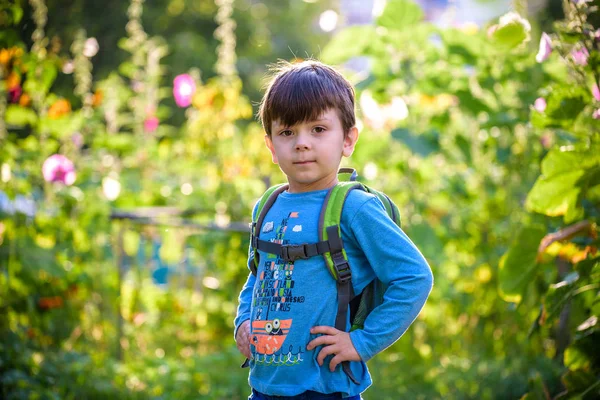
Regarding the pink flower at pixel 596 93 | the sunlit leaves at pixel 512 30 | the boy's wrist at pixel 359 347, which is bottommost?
the boy's wrist at pixel 359 347

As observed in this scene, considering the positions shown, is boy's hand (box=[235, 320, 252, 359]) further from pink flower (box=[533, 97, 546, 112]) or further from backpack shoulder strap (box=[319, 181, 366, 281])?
pink flower (box=[533, 97, 546, 112])

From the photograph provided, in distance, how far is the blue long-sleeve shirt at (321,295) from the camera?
1688 mm

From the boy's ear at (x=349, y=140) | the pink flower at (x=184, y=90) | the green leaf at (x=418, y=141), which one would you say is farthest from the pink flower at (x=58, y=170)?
the boy's ear at (x=349, y=140)

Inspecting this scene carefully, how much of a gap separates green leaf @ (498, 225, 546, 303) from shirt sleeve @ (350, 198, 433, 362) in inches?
35.9

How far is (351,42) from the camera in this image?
3.68 m

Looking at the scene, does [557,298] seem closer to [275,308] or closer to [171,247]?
[275,308]

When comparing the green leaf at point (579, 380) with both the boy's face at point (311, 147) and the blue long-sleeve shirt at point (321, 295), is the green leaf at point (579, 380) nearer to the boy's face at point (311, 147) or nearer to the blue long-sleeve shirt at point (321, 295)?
the blue long-sleeve shirt at point (321, 295)

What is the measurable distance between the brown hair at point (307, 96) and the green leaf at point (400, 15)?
6.21 ft

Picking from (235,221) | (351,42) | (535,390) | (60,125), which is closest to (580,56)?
(535,390)

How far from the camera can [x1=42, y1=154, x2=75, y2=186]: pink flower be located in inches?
167

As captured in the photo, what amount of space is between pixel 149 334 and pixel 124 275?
1.48ft

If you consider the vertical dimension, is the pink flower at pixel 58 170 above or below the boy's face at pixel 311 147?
below

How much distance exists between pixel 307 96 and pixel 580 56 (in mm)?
1102

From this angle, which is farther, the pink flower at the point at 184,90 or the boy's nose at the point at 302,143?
the pink flower at the point at 184,90
